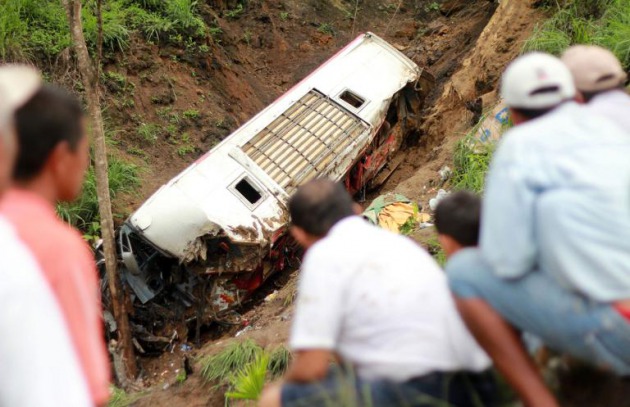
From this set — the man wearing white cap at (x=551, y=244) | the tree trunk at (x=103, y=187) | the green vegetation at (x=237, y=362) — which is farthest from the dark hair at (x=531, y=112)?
the tree trunk at (x=103, y=187)

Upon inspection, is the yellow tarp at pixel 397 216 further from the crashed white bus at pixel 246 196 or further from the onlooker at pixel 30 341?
the onlooker at pixel 30 341

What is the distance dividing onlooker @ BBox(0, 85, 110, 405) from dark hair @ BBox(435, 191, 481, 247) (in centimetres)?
152

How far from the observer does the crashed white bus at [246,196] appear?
23.7 ft

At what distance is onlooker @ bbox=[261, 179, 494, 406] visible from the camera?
7.52ft

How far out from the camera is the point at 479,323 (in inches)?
95.7

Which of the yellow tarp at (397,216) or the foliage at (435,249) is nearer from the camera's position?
the foliage at (435,249)

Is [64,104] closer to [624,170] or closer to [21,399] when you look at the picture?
[21,399]

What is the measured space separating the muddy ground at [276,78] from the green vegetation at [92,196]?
0.21 metres

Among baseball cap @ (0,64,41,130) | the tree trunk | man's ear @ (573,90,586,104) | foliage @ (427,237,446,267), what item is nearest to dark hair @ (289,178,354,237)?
baseball cap @ (0,64,41,130)

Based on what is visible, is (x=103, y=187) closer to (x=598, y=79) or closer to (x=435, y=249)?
(x=435, y=249)

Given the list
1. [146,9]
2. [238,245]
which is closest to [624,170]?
[238,245]

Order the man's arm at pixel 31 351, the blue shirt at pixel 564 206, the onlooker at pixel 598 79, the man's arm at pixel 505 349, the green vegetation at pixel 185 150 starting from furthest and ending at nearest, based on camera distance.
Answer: the green vegetation at pixel 185 150 → the onlooker at pixel 598 79 → the man's arm at pixel 505 349 → the blue shirt at pixel 564 206 → the man's arm at pixel 31 351

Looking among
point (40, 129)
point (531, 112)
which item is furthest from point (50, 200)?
point (531, 112)

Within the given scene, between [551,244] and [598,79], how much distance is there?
0.98 metres
